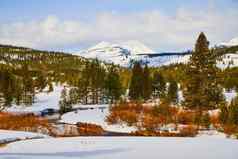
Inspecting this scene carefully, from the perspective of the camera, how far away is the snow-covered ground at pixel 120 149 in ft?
45.6

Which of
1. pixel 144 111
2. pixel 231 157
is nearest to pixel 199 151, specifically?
pixel 231 157

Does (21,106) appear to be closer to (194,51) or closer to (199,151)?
(194,51)

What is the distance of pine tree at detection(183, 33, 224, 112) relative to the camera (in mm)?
43125

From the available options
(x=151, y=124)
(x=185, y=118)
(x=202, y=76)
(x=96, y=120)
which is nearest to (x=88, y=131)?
(x=151, y=124)

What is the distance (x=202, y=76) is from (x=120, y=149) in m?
29.1

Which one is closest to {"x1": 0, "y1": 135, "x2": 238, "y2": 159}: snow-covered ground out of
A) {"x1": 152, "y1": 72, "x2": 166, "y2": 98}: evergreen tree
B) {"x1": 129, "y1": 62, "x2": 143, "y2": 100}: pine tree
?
{"x1": 129, "y1": 62, "x2": 143, "y2": 100}: pine tree

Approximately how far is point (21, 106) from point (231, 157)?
82.3 meters

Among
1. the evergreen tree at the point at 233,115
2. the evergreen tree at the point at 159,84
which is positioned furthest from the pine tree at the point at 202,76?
the evergreen tree at the point at 159,84

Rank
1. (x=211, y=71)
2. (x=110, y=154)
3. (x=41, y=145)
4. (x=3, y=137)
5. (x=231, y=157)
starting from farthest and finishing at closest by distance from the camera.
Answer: (x=211, y=71) → (x=3, y=137) → (x=41, y=145) → (x=110, y=154) → (x=231, y=157)

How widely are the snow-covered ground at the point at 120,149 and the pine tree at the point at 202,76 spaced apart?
26125 millimetres

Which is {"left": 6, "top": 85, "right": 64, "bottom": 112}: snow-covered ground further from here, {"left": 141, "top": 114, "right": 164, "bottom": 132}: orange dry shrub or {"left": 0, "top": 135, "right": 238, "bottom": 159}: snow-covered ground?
{"left": 0, "top": 135, "right": 238, "bottom": 159}: snow-covered ground

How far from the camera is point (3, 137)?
21219 mm

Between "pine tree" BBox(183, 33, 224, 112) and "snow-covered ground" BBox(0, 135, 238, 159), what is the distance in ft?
85.7

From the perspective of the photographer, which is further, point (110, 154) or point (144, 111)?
point (144, 111)
